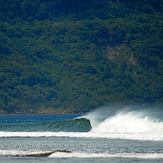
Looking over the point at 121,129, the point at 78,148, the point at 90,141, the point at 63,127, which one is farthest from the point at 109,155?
the point at 63,127

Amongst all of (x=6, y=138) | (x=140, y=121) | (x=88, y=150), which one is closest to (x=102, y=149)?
(x=88, y=150)

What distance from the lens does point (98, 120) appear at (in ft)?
371

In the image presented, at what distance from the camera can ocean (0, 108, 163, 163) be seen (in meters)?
74.4

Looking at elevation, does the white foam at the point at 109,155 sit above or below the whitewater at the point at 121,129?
below

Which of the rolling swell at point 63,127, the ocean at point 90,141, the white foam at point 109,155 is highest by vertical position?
the rolling swell at point 63,127

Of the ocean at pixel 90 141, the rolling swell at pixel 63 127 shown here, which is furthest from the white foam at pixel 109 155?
the rolling swell at pixel 63 127

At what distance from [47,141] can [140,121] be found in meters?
17.7

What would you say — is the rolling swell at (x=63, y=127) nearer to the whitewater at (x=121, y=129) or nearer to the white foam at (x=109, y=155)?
the whitewater at (x=121, y=129)

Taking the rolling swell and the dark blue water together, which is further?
the rolling swell

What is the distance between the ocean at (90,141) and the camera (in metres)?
74.4

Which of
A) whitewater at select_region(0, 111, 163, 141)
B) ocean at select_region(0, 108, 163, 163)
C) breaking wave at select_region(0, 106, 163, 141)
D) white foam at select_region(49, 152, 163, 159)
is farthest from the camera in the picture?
breaking wave at select_region(0, 106, 163, 141)

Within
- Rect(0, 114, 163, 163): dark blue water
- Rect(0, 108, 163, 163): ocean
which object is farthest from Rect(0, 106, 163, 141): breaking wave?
Rect(0, 114, 163, 163): dark blue water

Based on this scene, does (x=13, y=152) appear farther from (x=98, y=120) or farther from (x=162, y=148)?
(x=98, y=120)

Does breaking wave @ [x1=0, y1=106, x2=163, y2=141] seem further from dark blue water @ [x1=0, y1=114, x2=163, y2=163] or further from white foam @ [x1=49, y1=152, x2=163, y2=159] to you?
white foam @ [x1=49, y1=152, x2=163, y2=159]
